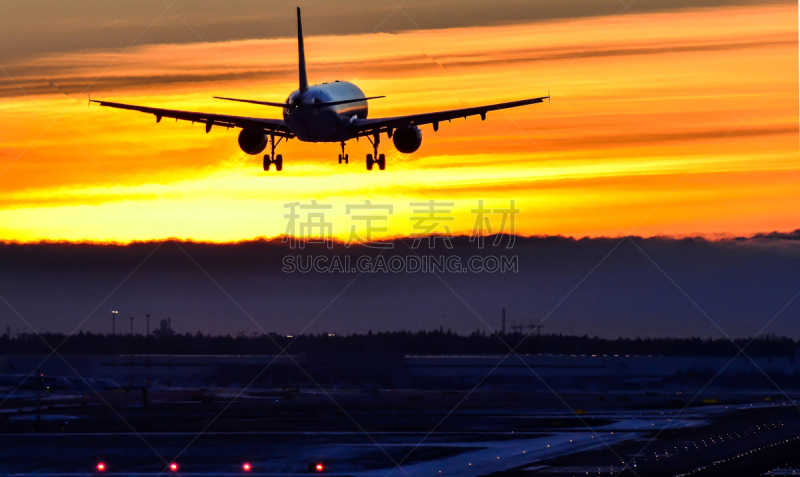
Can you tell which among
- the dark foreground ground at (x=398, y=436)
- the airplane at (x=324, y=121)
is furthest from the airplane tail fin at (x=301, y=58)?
the dark foreground ground at (x=398, y=436)

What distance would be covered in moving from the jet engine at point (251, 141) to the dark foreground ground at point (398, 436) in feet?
70.4

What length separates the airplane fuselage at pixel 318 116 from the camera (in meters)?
73.1

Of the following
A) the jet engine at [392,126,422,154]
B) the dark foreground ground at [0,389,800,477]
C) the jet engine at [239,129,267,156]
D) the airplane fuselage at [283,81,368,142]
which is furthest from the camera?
the jet engine at [239,129,267,156]

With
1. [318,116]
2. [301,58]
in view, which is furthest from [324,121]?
[301,58]

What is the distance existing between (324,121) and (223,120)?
308 inches

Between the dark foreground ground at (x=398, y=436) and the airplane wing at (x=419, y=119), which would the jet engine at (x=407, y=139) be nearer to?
the airplane wing at (x=419, y=119)

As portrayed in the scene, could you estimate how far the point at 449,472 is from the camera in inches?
2217

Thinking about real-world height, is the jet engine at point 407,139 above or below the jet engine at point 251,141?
below

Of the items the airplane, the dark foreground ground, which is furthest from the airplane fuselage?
the dark foreground ground

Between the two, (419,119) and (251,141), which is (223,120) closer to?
(251,141)

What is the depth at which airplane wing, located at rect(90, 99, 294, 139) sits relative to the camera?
245 feet

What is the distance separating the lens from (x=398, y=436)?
7394 centimetres

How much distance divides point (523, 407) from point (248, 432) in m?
36.5

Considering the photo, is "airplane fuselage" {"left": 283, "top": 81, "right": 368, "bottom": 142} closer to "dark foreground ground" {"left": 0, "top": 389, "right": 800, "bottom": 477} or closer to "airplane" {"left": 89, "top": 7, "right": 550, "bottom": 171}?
"airplane" {"left": 89, "top": 7, "right": 550, "bottom": 171}
